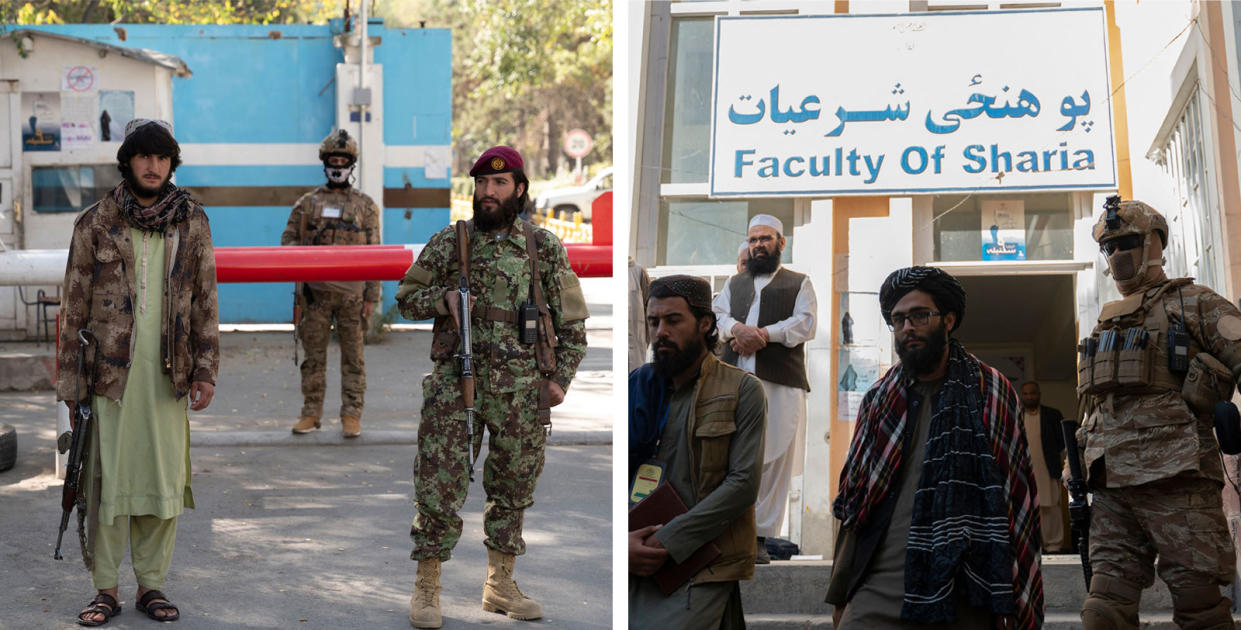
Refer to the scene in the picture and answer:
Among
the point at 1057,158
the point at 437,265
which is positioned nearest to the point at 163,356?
the point at 437,265

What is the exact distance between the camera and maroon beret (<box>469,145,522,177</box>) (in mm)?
5203

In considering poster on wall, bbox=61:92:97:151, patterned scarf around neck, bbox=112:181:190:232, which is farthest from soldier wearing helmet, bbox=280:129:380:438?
poster on wall, bbox=61:92:97:151

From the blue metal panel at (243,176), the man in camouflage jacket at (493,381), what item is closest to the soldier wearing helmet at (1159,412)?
the man in camouflage jacket at (493,381)

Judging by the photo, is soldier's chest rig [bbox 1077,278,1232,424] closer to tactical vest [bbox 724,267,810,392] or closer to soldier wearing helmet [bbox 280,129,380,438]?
tactical vest [bbox 724,267,810,392]

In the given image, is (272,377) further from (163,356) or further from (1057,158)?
(1057,158)

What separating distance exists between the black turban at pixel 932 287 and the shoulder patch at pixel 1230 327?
875mm

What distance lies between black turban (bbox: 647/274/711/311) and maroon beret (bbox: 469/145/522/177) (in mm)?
1041

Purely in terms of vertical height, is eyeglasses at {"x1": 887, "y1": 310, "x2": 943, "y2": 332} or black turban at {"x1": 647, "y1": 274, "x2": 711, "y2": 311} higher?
black turban at {"x1": 647, "y1": 274, "x2": 711, "y2": 311}

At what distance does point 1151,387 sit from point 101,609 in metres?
3.75

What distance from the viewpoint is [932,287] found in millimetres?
4445

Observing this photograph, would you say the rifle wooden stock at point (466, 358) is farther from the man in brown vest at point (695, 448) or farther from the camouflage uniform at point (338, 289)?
the camouflage uniform at point (338, 289)

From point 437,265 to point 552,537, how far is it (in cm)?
172

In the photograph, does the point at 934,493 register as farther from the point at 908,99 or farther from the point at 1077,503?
the point at 908,99

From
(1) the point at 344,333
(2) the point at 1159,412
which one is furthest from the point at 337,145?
(2) the point at 1159,412
